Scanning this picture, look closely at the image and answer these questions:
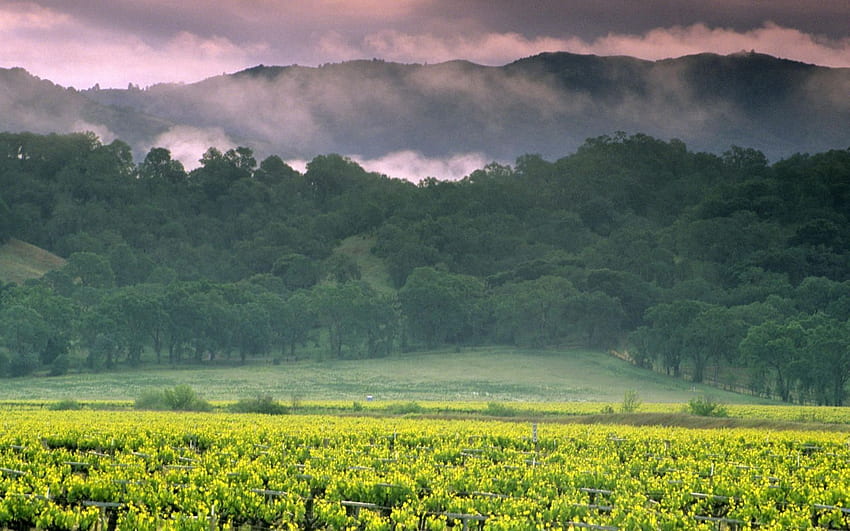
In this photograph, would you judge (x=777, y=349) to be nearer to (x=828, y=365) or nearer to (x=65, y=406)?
(x=828, y=365)

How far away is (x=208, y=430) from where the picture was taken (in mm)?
40938

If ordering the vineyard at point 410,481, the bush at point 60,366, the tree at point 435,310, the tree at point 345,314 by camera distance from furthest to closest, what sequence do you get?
the tree at point 435,310 → the tree at point 345,314 → the bush at point 60,366 → the vineyard at point 410,481

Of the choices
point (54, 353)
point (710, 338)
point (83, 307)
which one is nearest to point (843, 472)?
point (710, 338)

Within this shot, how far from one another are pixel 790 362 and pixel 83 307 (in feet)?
371

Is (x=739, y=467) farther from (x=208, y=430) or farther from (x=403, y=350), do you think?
(x=403, y=350)

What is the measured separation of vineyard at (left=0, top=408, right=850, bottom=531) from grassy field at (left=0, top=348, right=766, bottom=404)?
61997 mm

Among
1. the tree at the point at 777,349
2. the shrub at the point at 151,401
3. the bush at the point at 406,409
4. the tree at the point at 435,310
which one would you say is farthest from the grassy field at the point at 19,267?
the tree at the point at 777,349

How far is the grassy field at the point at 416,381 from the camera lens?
10825 cm

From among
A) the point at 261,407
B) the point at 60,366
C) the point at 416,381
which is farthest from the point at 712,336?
the point at 60,366

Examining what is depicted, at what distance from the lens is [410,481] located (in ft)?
88.1

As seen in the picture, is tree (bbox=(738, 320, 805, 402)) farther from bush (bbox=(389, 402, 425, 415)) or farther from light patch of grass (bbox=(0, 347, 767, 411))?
bush (bbox=(389, 402, 425, 415))

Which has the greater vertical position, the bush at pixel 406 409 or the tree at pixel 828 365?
the tree at pixel 828 365

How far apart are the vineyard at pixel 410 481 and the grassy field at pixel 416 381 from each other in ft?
203

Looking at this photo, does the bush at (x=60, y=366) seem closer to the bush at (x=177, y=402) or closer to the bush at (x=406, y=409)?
the bush at (x=177, y=402)
